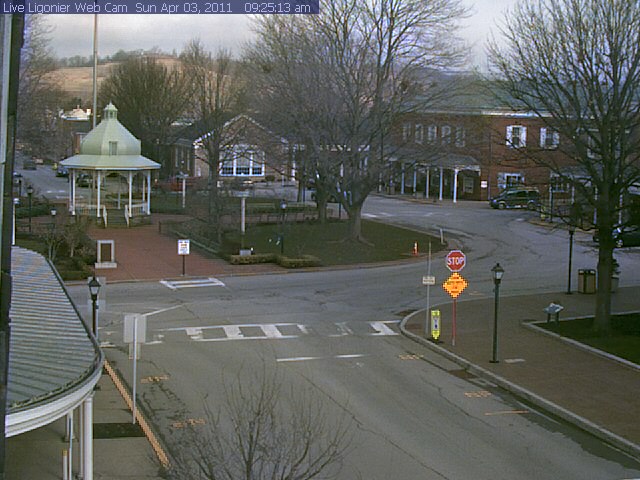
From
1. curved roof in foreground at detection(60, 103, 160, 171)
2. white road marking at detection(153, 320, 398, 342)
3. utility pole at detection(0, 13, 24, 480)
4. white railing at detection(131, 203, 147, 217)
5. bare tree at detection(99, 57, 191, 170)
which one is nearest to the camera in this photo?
utility pole at detection(0, 13, 24, 480)

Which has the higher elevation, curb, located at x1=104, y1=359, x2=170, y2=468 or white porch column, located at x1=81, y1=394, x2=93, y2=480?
white porch column, located at x1=81, y1=394, x2=93, y2=480

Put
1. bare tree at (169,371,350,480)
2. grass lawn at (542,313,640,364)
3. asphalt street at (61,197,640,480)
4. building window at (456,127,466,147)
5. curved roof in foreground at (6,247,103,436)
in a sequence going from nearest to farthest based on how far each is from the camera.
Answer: curved roof in foreground at (6,247,103,436)
bare tree at (169,371,350,480)
asphalt street at (61,197,640,480)
grass lawn at (542,313,640,364)
building window at (456,127,466,147)

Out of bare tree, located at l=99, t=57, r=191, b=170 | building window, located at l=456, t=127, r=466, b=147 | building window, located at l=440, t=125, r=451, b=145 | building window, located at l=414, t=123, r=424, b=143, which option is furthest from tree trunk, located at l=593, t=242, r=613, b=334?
bare tree, located at l=99, t=57, r=191, b=170

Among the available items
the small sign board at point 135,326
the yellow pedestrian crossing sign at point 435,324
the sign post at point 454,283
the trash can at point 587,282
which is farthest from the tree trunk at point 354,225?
the small sign board at point 135,326

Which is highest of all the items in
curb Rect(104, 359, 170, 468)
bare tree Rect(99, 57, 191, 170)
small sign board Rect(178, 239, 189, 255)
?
bare tree Rect(99, 57, 191, 170)

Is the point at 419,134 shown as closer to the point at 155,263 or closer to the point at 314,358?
the point at 155,263

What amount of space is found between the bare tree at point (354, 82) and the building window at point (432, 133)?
2.24m

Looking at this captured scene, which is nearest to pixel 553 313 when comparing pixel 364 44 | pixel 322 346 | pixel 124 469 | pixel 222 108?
pixel 322 346

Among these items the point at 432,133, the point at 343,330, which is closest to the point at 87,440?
the point at 343,330

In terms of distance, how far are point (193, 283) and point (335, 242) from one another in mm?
11245

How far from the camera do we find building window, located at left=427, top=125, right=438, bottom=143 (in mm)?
42156

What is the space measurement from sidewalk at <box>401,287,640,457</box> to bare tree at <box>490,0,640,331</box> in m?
2.52

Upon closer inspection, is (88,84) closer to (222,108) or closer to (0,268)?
(222,108)

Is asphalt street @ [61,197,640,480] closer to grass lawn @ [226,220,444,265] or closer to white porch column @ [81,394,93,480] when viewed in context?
grass lawn @ [226,220,444,265]
